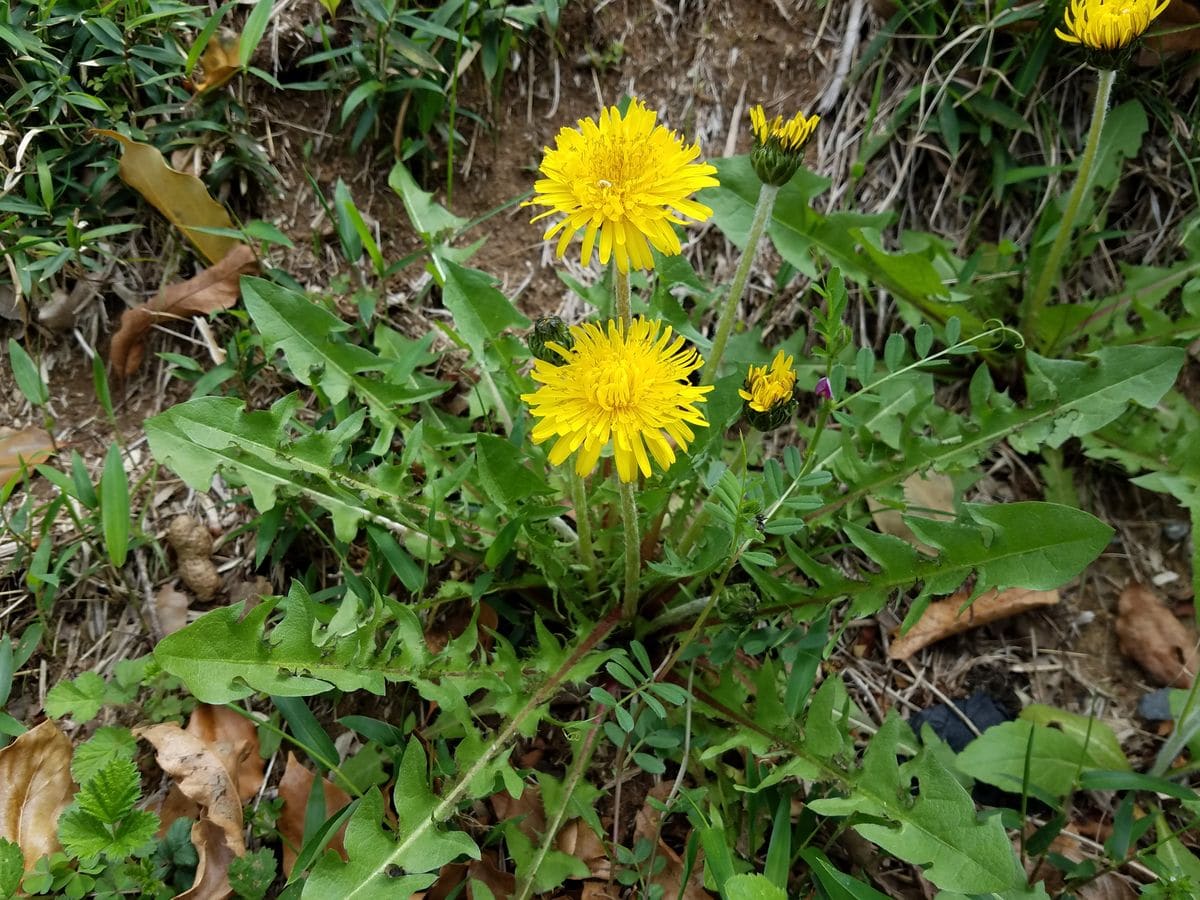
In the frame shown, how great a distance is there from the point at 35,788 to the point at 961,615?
101 inches

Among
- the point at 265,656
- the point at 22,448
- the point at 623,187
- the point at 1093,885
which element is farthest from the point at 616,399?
the point at 22,448

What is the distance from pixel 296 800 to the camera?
2.04 meters

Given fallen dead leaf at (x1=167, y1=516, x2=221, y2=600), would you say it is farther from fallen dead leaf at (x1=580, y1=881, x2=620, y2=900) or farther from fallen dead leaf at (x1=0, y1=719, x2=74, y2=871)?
fallen dead leaf at (x1=580, y1=881, x2=620, y2=900)

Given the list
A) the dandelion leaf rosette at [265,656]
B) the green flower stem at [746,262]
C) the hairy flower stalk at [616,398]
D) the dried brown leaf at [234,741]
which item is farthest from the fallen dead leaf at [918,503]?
the dried brown leaf at [234,741]

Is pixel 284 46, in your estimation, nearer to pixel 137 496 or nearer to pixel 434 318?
pixel 434 318

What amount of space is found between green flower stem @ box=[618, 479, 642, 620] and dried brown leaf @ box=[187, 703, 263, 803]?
1.02 meters

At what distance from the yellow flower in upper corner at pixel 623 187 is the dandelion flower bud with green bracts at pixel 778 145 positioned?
291 mm

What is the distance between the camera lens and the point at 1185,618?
2645mm

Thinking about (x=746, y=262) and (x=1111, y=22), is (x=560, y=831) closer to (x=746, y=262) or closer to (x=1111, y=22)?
(x=746, y=262)

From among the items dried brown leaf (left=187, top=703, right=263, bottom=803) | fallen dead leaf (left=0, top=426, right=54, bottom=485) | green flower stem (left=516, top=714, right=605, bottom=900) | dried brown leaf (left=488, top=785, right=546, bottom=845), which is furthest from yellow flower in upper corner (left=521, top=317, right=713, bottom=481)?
fallen dead leaf (left=0, top=426, right=54, bottom=485)

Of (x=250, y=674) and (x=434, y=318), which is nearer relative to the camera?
(x=250, y=674)

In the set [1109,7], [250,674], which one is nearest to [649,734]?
[250,674]

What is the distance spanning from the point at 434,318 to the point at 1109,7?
212cm

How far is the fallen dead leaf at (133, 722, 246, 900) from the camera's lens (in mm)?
1908
